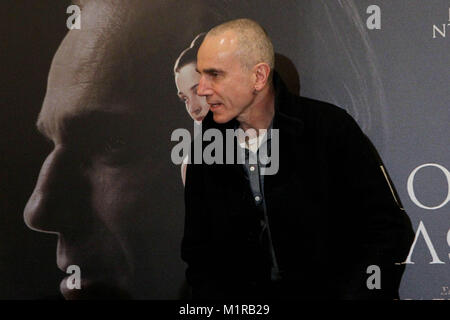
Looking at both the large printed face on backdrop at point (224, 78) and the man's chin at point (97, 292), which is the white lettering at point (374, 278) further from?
the man's chin at point (97, 292)

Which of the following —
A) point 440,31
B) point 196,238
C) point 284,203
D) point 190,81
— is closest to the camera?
point 284,203

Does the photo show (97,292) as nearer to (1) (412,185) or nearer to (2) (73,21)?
(2) (73,21)

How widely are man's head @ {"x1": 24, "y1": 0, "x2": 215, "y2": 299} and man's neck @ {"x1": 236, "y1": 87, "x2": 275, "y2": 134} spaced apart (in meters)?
0.45

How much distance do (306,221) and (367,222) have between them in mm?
242

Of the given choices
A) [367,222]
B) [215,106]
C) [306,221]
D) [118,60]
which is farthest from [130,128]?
[367,222]

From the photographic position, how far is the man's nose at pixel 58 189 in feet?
9.30

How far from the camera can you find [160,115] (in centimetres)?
279

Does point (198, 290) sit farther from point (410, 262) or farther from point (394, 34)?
point (394, 34)

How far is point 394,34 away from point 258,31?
26.2 inches

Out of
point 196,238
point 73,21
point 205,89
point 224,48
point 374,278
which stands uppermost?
point 73,21

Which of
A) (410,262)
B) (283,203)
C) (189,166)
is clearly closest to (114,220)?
(189,166)

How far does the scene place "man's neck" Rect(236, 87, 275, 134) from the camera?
8.04 feet

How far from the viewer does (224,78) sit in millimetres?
2375

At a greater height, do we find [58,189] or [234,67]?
[234,67]
